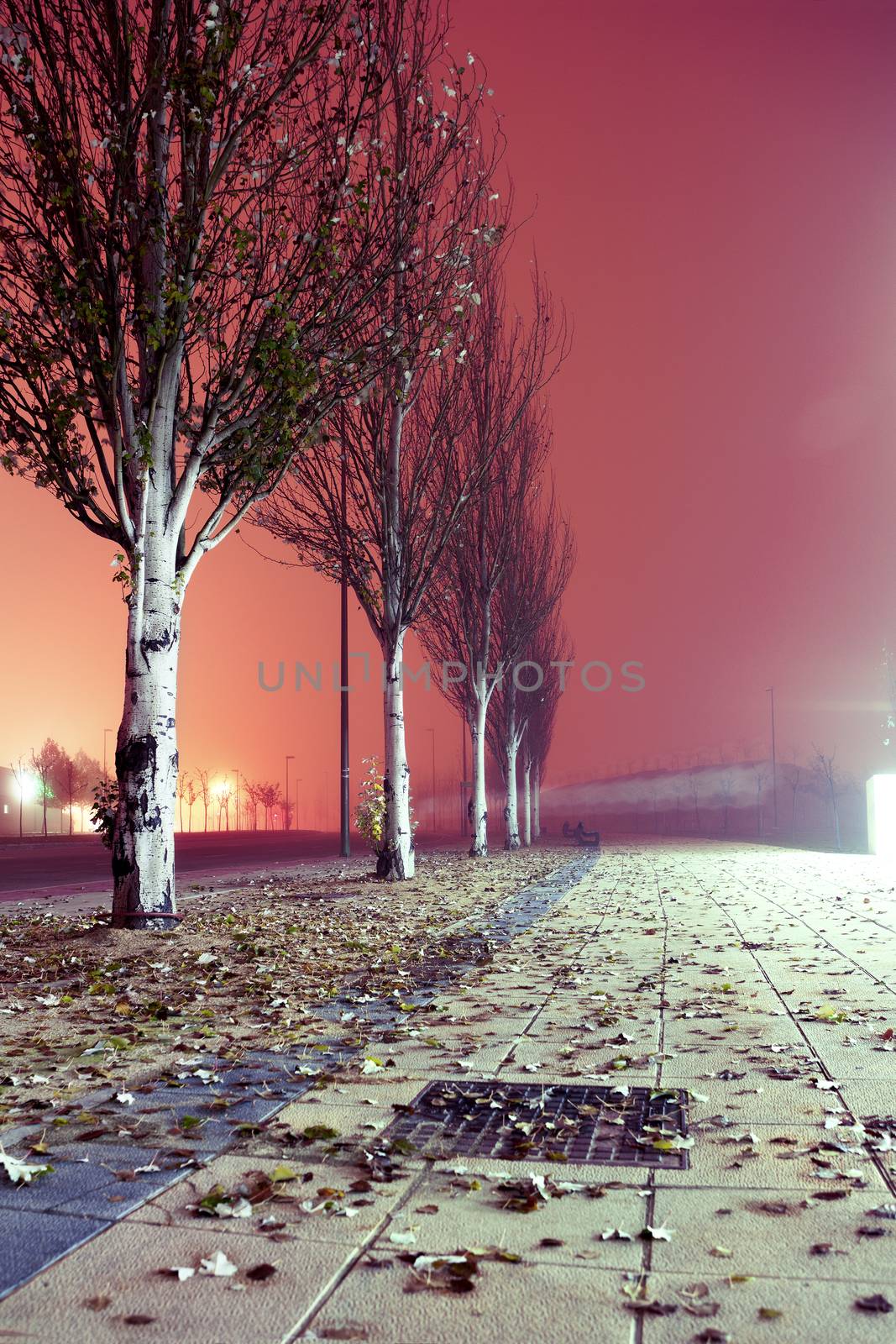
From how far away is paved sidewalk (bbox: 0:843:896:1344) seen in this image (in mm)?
2670

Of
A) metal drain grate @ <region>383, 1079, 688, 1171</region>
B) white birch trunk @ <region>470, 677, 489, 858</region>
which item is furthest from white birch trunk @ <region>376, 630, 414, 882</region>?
metal drain grate @ <region>383, 1079, 688, 1171</region>

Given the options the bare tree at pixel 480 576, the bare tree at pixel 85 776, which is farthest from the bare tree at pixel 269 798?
the bare tree at pixel 480 576

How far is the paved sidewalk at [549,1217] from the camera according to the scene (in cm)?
267

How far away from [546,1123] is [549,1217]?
3.36ft

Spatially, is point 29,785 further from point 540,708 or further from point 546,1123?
point 546,1123

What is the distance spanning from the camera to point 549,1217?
333cm

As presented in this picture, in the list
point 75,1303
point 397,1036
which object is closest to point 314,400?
point 397,1036

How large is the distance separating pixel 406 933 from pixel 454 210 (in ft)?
33.6

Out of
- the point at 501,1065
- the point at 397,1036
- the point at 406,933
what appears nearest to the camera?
the point at 501,1065

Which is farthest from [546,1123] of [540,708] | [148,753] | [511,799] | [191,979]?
[540,708]

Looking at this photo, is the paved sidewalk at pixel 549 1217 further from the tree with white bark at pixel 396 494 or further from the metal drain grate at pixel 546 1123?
the tree with white bark at pixel 396 494

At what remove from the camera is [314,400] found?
1142 cm

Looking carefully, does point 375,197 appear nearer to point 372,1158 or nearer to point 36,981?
point 36,981

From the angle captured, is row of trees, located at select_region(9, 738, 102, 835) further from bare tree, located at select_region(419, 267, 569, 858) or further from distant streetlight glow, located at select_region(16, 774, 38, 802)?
bare tree, located at select_region(419, 267, 569, 858)
